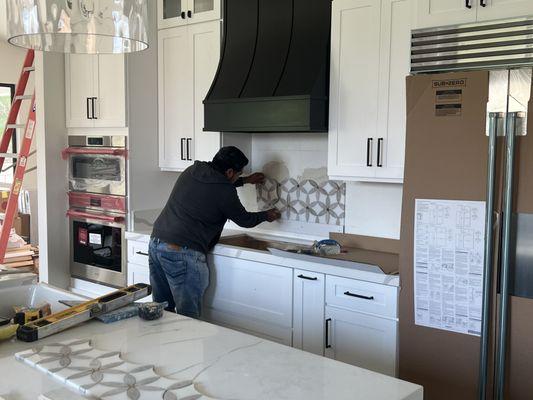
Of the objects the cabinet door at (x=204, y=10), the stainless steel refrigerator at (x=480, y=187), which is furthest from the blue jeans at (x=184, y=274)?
the cabinet door at (x=204, y=10)

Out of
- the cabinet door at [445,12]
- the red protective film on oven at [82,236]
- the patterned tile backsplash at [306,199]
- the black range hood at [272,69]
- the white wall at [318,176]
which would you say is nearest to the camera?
the cabinet door at [445,12]

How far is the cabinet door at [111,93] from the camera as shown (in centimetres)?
409

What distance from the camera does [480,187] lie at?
2383 mm

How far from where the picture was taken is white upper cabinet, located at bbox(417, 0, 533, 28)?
249cm

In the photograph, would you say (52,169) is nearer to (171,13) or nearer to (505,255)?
(171,13)

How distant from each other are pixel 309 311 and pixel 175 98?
72.3 inches

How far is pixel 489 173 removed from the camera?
233 centimetres

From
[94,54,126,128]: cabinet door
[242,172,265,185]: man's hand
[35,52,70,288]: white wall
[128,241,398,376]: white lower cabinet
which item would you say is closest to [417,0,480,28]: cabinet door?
[128,241,398,376]: white lower cabinet

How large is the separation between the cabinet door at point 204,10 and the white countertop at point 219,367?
2435 mm

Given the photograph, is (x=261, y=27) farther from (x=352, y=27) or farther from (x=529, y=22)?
(x=529, y=22)

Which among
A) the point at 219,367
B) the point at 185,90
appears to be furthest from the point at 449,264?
the point at 185,90

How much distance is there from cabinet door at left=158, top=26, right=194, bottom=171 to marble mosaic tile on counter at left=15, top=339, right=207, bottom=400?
2.47 meters

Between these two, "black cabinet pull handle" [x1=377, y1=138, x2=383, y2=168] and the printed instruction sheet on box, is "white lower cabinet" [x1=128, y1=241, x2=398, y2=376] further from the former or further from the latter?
"black cabinet pull handle" [x1=377, y1=138, x2=383, y2=168]

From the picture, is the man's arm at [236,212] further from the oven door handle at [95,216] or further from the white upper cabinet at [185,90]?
the oven door handle at [95,216]
